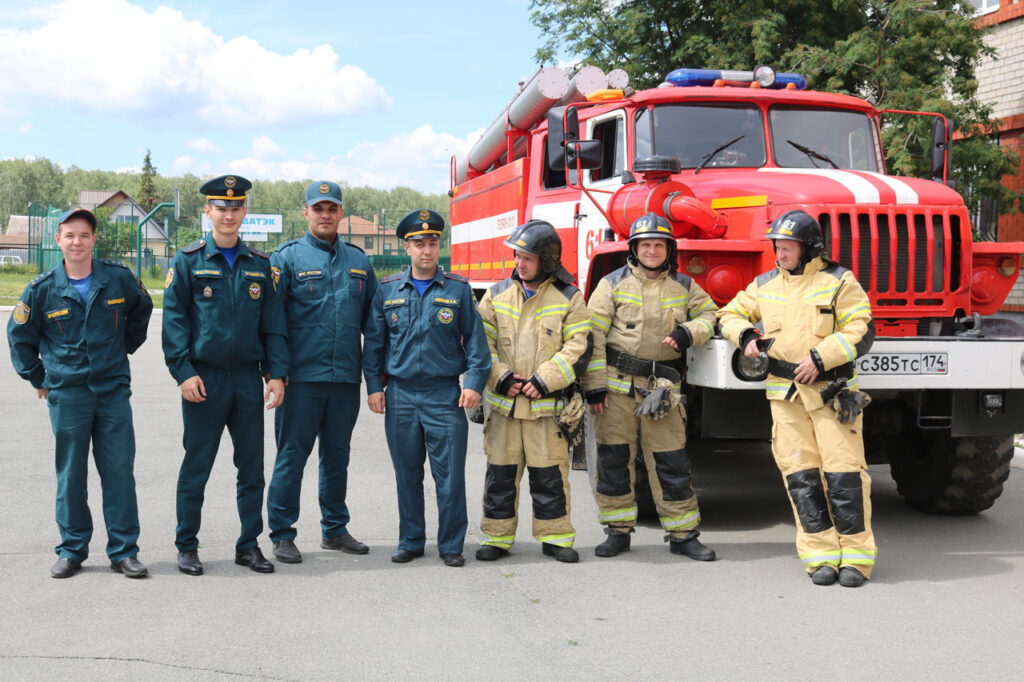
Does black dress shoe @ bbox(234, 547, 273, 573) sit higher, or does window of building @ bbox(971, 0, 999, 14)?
window of building @ bbox(971, 0, 999, 14)

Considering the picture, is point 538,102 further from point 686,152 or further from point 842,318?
point 842,318

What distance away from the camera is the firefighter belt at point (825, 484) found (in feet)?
17.7

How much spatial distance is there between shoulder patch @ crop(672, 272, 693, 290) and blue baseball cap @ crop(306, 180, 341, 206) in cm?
192

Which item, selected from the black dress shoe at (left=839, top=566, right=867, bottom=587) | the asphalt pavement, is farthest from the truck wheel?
the black dress shoe at (left=839, top=566, right=867, bottom=587)

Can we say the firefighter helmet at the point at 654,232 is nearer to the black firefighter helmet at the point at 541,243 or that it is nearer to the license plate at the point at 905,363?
the black firefighter helmet at the point at 541,243

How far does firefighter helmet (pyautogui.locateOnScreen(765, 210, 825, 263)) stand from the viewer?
5430mm

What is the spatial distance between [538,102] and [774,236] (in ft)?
13.4

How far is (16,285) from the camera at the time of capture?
45.5 metres

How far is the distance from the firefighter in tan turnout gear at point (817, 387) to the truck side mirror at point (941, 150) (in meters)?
2.95

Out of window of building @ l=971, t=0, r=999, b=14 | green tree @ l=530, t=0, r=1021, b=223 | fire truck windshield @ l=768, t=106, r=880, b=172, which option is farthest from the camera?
window of building @ l=971, t=0, r=999, b=14

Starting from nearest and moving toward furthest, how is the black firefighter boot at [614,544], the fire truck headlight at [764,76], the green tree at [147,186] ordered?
the black firefighter boot at [614,544] → the fire truck headlight at [764,76] → the green tree at [147,186]

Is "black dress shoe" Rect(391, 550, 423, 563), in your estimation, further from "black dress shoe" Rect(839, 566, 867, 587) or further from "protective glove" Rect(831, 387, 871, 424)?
"protective glove" Rect(831, 387, 871, 424)

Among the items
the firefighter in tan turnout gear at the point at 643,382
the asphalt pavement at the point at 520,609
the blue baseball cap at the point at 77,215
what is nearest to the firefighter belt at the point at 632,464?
the firefighter in tan turnout gear at the point at 643,382

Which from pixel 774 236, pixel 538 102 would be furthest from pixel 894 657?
pixel 538 102
